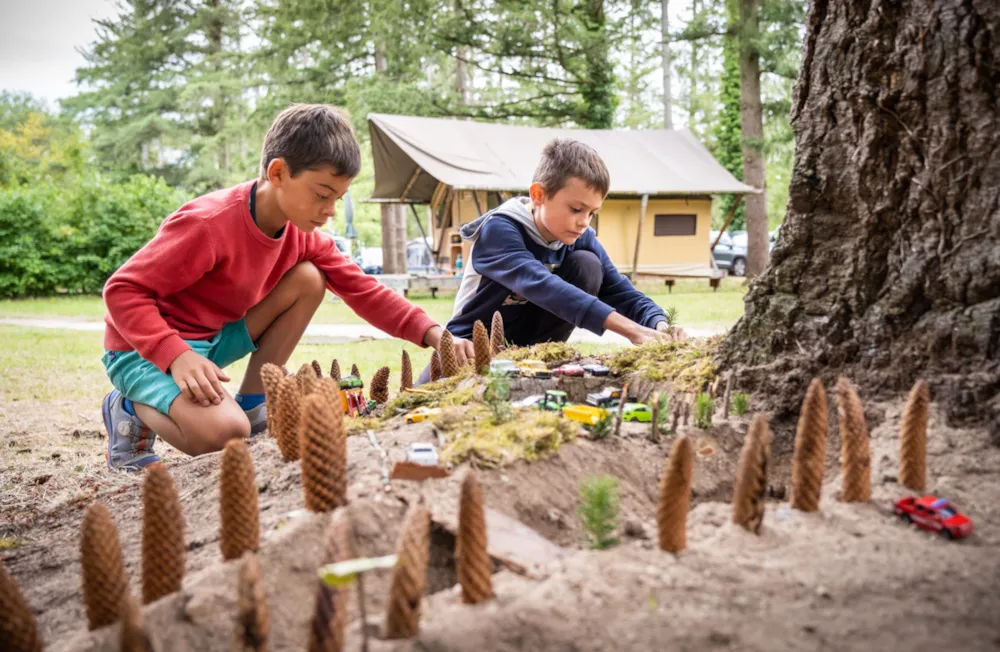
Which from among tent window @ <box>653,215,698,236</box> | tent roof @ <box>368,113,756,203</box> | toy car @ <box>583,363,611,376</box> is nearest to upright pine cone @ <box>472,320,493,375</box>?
toy car @ <box>583,363,611,376</box>

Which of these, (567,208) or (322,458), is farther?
(567,208)

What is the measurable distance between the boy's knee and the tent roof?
11.5 metres

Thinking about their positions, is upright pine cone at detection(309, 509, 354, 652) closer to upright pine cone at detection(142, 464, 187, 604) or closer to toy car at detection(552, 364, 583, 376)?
upright pine cone at detection(142, 464, 187, 604)

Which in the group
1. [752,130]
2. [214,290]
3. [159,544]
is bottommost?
[159,544]

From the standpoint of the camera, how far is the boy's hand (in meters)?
3.12

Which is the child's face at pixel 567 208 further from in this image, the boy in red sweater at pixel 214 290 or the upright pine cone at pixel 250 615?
the upright pine cone at pixel 250 615

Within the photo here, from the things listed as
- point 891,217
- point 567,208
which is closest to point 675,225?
point 567,208

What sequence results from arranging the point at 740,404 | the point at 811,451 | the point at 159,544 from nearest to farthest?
the point at 159,544 → the point at 811,451 → the point at 740,404

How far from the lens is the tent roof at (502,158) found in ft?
54.5

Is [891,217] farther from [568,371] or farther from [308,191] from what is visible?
[308,191]

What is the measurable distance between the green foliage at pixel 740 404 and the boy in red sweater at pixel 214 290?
1.69 meters

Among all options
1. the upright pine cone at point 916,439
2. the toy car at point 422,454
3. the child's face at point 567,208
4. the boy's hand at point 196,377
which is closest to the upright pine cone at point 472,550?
the toy car at point 422,454

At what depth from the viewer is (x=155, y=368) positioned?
136 inches

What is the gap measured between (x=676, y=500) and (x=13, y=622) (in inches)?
54.3
